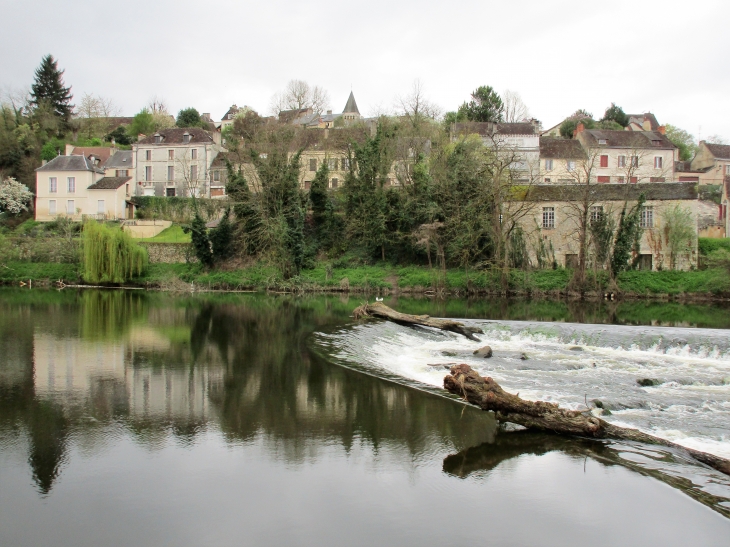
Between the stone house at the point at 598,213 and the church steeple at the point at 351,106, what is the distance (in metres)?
47.2

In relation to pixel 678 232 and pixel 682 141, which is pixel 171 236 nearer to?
pixel 678 232

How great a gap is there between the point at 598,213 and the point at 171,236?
108ft

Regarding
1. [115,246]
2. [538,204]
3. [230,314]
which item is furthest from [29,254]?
[538,204]

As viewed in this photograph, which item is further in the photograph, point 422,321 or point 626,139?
point 626,139

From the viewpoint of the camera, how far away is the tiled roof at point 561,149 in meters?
53.2

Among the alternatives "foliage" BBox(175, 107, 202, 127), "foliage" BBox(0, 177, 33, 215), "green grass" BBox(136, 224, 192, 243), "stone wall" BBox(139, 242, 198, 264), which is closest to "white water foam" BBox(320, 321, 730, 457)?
"stone wall" BBox(139, 242, 198, 264)

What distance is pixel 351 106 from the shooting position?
82438 millimetres

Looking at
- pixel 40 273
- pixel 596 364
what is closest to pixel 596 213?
pixel 596 364

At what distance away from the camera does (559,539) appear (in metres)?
6.84

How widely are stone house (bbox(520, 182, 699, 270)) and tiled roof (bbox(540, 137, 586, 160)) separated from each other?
15058 mm

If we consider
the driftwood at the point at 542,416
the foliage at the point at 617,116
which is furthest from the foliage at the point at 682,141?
the driftwood at the point at 542,416

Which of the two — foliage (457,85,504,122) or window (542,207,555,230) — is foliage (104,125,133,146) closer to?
foliage (457,85,504,122)

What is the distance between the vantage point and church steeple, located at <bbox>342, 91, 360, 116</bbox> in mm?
81688

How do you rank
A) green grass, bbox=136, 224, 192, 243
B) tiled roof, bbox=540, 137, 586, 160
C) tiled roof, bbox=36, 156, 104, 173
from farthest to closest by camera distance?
tiled roof, bbox=540, 137, 586, 160 < tiled roof, bbox=36, 156, 104, 173 < green grass, bbox=136, 224, 192, 243
